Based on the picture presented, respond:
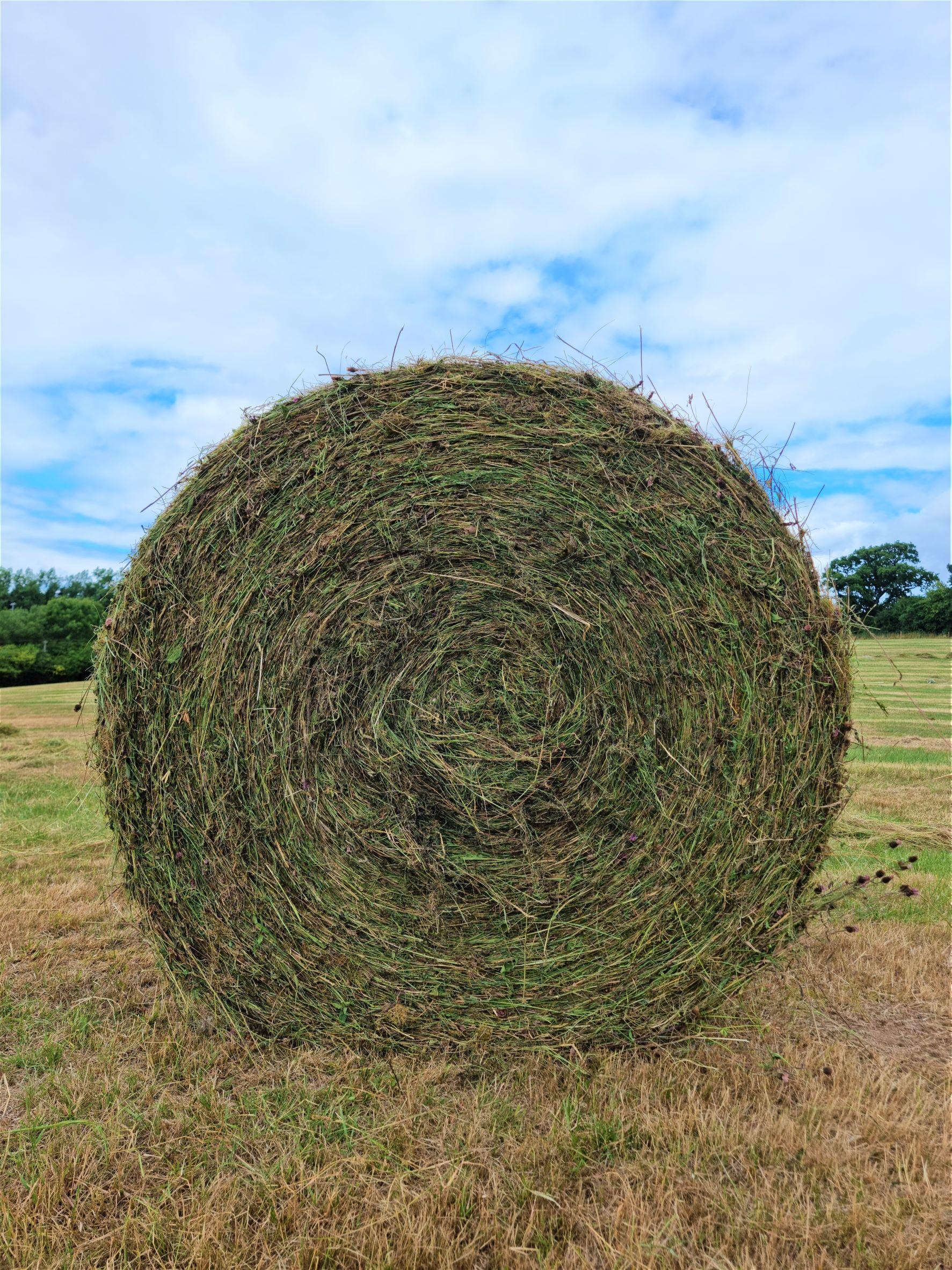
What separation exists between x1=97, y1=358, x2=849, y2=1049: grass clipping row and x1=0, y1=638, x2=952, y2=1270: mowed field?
35 cm

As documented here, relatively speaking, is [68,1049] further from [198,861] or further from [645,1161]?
[645,1161]

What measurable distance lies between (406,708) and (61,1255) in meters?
2.02

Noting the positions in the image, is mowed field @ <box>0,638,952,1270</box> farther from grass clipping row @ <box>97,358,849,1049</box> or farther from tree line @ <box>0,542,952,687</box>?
tree line @ <box>0,542,952,687</box>

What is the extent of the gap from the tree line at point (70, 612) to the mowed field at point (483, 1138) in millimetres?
13622

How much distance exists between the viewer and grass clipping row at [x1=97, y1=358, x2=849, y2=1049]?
3.29 m

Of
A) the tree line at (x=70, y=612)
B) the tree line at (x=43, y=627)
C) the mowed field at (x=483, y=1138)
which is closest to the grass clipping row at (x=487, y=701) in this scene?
the mowed field at (x=483, y=1138)

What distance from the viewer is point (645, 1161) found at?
2.69 meters

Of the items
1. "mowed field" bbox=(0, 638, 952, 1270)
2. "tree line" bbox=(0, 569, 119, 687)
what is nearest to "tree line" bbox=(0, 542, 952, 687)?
"tree line" bbox=(0, 569, 119, 687)

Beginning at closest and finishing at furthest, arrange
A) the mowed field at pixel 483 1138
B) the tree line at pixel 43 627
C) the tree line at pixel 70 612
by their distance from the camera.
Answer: the mowed field at pixel 483 1138 < the tree line at pixel 70 612 < the tree line at pixel 43 627

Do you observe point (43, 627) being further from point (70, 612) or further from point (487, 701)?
point (487, 701)

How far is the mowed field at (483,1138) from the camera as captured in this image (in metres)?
2.38

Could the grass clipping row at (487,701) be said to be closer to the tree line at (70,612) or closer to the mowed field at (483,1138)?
the mowed field at (483,1138)

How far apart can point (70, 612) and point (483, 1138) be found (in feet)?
164

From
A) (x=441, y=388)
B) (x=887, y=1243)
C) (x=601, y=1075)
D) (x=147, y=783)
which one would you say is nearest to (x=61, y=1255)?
(x=147, y=783)
